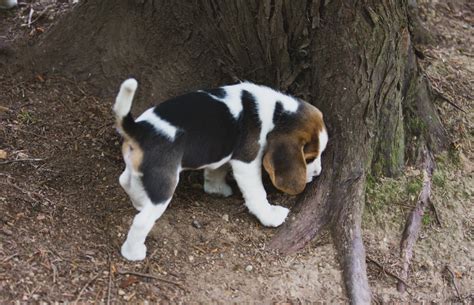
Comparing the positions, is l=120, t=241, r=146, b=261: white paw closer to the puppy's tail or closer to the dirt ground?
the dirt ground

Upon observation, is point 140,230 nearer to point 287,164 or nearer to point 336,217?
point 287,164

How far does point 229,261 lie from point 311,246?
69 cm

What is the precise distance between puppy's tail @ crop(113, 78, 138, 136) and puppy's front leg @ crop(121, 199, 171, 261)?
51cm

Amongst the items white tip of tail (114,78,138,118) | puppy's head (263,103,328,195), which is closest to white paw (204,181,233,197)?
puppy's head (263,103,328,195)

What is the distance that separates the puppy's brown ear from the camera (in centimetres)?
499

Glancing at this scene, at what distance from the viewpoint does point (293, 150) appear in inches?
197

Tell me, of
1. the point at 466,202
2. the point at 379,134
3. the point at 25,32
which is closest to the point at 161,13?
the point at 25,32

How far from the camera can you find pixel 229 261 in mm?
4879

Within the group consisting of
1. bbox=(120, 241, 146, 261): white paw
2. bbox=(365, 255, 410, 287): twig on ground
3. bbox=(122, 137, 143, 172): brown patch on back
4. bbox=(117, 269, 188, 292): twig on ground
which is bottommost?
bbox=(365, 255, 410, 287): twig on ground

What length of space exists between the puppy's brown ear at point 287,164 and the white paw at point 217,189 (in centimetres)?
61

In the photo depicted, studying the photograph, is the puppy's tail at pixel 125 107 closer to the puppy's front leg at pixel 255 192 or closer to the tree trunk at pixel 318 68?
the puppy's front leg at pixel 255 192

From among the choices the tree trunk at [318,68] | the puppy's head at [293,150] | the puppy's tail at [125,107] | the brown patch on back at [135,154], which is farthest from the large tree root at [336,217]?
the puppy's tail at [125,107]

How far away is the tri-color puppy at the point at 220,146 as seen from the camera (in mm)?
4426

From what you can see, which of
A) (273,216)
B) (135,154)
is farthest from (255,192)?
(135,154)
